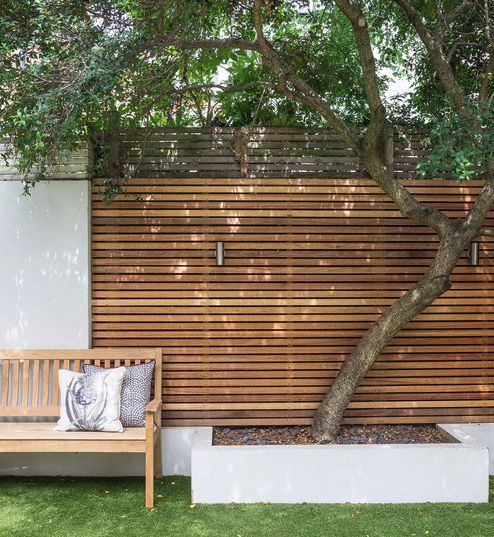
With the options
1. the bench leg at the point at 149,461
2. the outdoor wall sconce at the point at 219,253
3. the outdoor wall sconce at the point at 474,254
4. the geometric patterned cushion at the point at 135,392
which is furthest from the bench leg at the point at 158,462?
the outdoor wall sconce at the point at 474,254

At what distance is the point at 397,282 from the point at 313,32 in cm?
257

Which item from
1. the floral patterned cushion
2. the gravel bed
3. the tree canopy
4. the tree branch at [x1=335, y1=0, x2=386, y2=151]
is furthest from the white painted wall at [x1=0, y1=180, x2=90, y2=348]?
the tree branch at [x1=335, y1=0, x2=386, y2=151]

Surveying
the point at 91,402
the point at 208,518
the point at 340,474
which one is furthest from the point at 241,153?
the point at 208,518

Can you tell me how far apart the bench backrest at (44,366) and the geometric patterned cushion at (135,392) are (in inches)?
3.4

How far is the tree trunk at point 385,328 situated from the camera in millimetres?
5141

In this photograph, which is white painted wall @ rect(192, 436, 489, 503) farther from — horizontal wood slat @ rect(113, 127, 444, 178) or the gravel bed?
horizontal wood slat @ rect(113, 127, 444, 178)

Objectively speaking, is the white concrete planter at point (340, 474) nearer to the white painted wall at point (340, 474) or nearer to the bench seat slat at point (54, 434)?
the white painted wall at point (340, 474)

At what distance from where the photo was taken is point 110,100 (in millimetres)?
4605

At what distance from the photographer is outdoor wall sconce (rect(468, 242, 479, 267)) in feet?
18.8

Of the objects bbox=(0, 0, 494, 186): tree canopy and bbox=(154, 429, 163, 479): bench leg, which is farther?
bbox=(154, 429, 163, 479): bench leg

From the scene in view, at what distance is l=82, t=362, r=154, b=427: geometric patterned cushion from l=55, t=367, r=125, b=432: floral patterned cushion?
0.11 meters

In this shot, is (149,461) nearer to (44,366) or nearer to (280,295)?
(44,366)

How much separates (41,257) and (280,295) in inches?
83.1

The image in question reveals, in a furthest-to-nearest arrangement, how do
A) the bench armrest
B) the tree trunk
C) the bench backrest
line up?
1. the bench backrest
2. the tree trunk
3. the bench armrest
